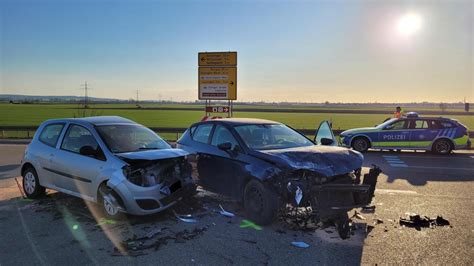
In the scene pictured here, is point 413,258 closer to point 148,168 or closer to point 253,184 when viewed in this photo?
point 253,184

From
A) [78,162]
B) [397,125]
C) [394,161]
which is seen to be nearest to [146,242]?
[78,162]

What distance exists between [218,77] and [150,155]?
1225 centimetres

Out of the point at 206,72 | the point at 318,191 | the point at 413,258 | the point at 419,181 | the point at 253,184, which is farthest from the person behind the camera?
the point at 206,72

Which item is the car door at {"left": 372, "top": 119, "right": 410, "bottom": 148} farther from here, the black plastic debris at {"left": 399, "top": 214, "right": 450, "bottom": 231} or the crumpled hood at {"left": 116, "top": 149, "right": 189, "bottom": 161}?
the crumpled hood at {"left": 116, "top": 149, "right": 189, "bottom": 161}

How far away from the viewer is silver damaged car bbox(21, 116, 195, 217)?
5.74 m

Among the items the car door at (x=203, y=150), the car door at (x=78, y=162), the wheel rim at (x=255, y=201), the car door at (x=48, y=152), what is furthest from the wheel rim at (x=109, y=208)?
the wheel rim at (x=255, y=201)

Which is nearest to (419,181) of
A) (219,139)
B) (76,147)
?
(219,139)

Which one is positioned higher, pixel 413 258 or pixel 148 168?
pixel 148 168

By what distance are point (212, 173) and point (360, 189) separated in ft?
8.45

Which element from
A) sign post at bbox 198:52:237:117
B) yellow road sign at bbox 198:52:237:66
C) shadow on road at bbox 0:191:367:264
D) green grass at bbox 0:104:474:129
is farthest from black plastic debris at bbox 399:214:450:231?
green grass at bbox 0:104:474:129

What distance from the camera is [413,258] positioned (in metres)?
4.54

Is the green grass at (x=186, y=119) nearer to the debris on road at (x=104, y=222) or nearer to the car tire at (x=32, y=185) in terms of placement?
the car tire at (x=32, y=185)

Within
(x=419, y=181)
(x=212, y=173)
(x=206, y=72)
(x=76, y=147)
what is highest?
(x=206, y=72)

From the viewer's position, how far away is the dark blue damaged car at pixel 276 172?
523 cm
